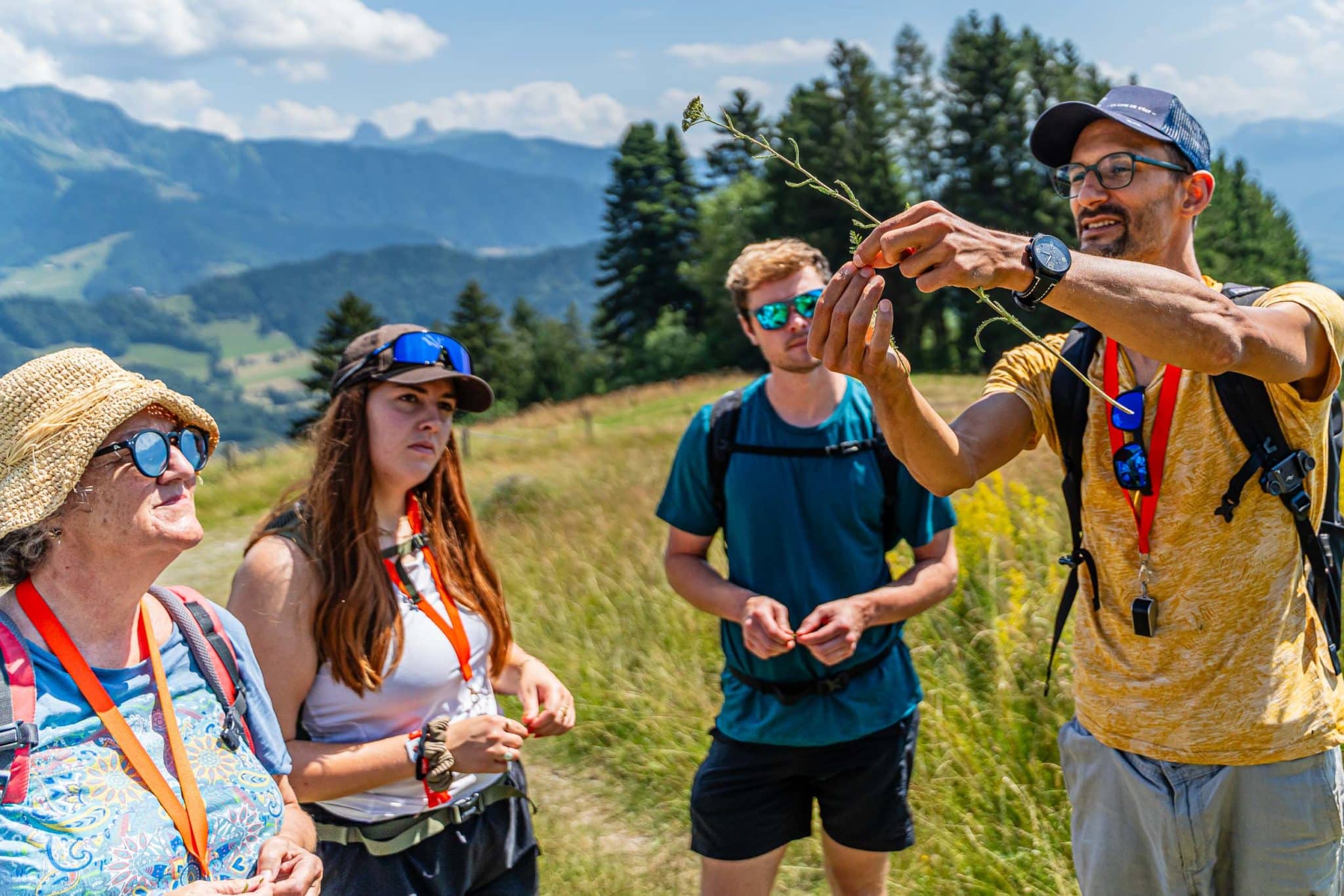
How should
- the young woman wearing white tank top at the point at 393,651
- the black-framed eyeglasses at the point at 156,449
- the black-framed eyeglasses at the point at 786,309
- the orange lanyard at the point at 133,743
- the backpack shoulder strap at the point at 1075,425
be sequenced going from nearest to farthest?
1. the orange lanyard at the point at 133,743
2. the black-framed eyeglasses at the point at 156,449
3. the backpack shoulder strap at the point at 1075,425
4. the young woman wearing white tank top at the point at 393,651
5. the black-framed eyeglasses at the point at 786,309

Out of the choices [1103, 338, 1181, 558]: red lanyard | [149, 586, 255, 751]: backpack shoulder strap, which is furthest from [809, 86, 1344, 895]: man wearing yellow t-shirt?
[149, 586, 255, 751]: backpack shoulder strap

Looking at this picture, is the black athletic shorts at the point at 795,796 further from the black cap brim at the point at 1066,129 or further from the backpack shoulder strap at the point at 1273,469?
the black cap brim at the point at 1066,129

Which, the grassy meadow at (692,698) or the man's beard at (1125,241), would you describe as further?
the grassy meadow at (692,698)

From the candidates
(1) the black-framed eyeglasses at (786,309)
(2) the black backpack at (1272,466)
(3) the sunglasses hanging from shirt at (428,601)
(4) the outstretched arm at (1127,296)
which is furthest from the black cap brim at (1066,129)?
(3) the sunglasses hanging from shirt at (428,601)

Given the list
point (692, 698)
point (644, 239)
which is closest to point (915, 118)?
point (644, 239)

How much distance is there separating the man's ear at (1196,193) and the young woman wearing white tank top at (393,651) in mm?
1778

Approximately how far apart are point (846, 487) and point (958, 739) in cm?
156

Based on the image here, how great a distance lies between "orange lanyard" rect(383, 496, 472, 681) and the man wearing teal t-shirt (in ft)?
2.47

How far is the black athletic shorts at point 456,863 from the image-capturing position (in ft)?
8.05

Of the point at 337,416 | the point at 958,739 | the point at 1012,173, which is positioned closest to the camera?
the point at 337,416

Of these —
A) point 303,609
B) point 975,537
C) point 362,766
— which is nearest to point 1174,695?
point 362,766

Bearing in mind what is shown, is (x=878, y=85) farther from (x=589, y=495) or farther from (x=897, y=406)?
(x=897, y=406)

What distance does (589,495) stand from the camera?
901 cm

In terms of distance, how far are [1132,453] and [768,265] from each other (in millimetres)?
1310
